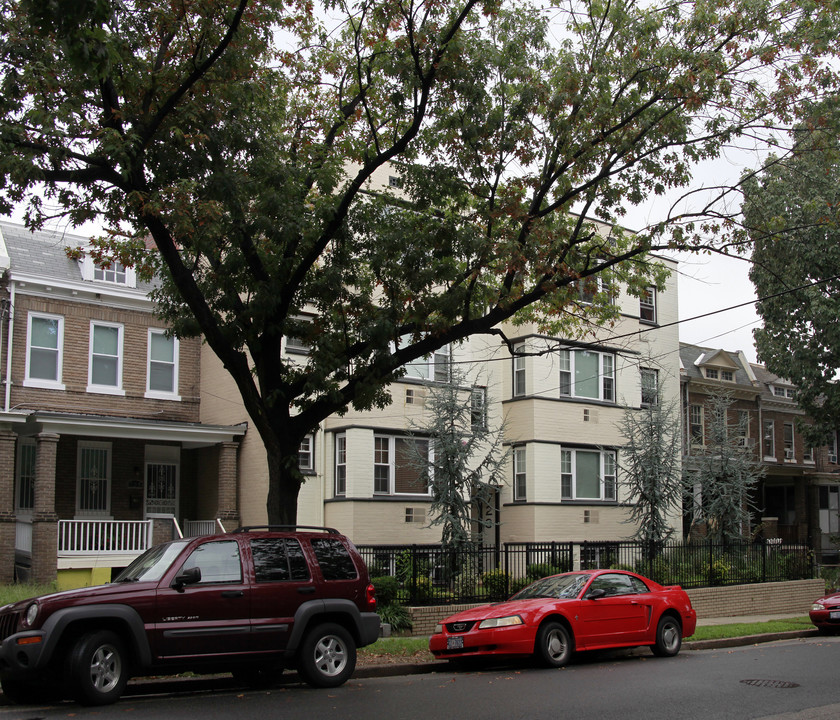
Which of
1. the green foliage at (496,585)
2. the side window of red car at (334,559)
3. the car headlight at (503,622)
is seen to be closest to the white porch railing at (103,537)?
the green foliage at (496,585)

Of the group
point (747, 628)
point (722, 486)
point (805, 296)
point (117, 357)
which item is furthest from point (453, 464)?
point (805, 296)

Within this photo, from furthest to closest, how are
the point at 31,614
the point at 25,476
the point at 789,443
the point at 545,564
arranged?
the point at 789,443, the point at 25,476, the point at 545,564, the point at 31,614

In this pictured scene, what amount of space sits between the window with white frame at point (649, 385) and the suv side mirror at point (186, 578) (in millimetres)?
20397

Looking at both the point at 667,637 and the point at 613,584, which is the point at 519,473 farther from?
the point at 613,584

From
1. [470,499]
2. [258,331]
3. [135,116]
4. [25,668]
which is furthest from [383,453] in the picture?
[25,668]

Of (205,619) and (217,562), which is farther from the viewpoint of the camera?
(217,562)

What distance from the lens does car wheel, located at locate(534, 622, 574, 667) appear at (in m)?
12.8

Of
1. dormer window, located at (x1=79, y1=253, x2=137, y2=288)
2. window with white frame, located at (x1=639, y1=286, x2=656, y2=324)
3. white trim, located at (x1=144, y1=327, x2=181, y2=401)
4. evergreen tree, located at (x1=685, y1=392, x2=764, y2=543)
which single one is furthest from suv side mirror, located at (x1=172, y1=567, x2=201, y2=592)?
window with white frame, located at (x1=639, y1=286, x2=656, y2=324)

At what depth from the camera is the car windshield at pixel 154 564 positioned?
1038 centimetres

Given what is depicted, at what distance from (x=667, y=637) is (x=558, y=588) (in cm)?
225

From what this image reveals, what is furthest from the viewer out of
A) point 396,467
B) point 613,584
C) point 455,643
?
point 396,467

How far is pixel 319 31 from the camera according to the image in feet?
50.5

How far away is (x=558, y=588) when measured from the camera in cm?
1398

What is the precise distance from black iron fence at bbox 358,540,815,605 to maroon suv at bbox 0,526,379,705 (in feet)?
17.2
